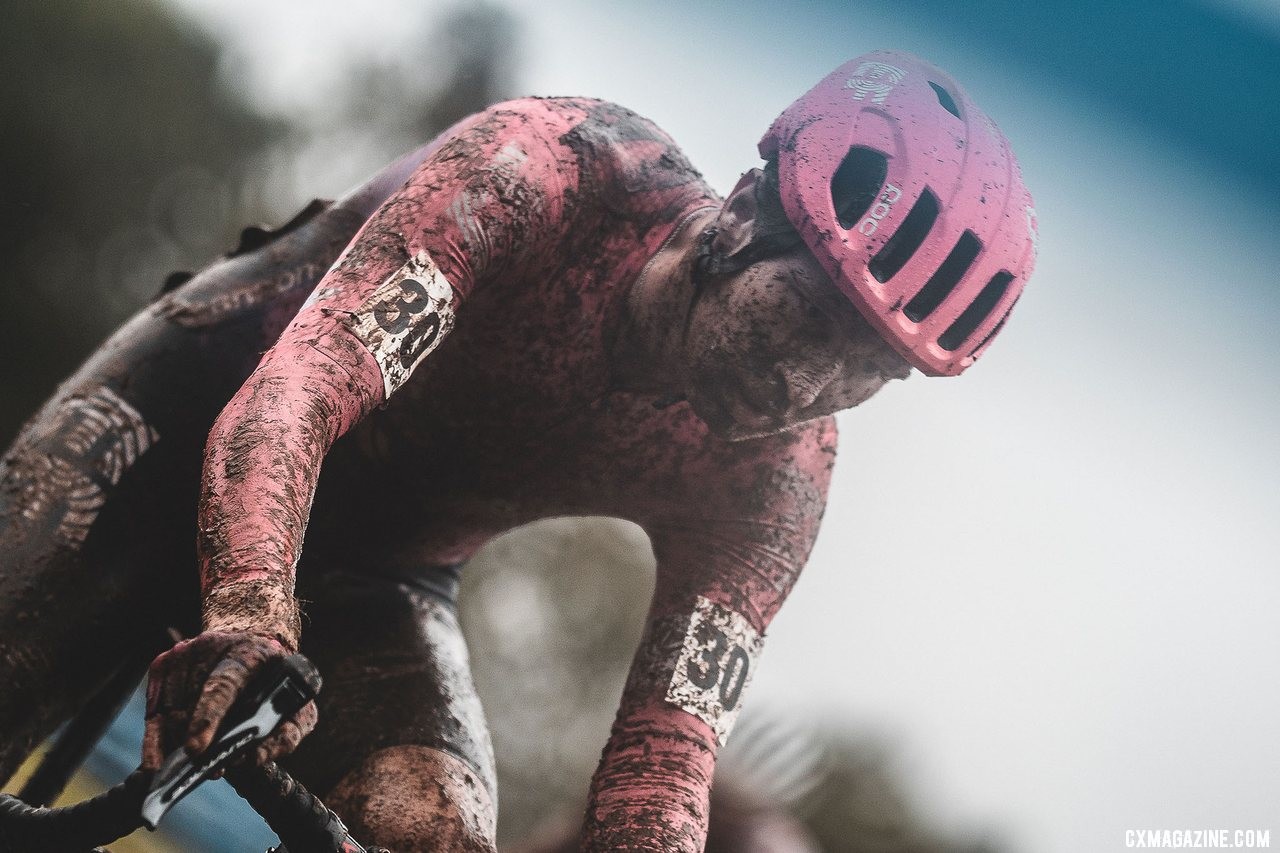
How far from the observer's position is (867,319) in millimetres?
1958

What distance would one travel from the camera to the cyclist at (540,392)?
1976 mm

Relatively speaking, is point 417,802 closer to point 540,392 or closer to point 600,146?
point 540,392

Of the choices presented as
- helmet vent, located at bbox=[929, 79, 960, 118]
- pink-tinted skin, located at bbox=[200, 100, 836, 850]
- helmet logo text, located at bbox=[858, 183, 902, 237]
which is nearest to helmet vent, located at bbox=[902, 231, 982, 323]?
helmet logo text, located at bbox=[858, 183, 902, 237]

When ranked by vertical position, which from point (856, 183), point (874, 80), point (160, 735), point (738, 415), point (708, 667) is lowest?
point (160, 735)

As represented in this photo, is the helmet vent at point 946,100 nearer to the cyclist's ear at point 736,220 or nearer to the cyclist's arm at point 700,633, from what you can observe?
the cyclist's ear at point 736,220

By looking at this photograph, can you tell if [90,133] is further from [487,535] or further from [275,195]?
[487,535]

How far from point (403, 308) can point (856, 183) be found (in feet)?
2.55

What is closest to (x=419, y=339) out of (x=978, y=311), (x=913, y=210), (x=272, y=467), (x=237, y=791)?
(x=272, y=467)

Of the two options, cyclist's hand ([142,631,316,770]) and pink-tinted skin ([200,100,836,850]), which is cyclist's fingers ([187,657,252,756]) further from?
pink-tinted skin ([200,100,836,850])

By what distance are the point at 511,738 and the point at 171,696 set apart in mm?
7285

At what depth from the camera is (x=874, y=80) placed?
2.17m

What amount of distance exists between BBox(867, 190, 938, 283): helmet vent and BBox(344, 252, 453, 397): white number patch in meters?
0.67

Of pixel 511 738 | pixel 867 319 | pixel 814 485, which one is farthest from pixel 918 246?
pixel 511 738

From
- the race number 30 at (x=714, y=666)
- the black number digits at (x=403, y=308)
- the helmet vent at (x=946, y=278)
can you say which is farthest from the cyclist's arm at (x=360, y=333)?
the race number 30 at (x=714, y=666)
